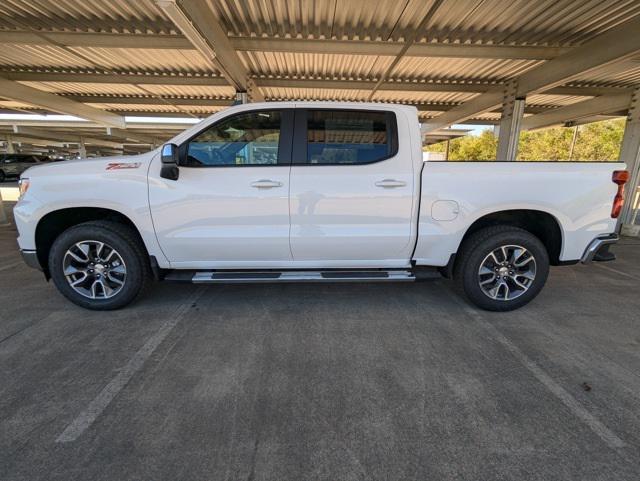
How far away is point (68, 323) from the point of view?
328cm

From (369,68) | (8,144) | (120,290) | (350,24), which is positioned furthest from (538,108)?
(8,144)

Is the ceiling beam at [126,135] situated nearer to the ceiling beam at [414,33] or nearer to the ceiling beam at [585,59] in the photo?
the ceiling beam at [414,33]

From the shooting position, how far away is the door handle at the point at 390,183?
10.7 feet

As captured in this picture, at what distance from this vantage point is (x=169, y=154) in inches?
119

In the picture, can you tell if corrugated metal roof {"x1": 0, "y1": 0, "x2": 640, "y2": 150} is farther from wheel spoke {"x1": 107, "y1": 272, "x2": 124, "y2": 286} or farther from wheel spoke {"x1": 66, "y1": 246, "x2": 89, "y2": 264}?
wheel spoke {"x1": 107, "y1": 272, "x2": 124, "y2": 286}

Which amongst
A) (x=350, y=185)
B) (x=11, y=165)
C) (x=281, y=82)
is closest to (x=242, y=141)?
(x=350, y=185)

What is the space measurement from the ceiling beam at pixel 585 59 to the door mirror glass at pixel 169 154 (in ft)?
23.1

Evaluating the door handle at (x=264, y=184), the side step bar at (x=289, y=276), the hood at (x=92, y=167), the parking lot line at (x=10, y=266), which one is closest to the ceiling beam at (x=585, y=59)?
the side step bar at (x=289, y=276)

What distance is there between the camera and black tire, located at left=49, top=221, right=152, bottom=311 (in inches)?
132

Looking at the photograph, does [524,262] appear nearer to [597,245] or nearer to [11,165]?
[597,245]

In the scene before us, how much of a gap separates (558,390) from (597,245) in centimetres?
183

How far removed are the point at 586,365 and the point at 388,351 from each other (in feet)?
5.09

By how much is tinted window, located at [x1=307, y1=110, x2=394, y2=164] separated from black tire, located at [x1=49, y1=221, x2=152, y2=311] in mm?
1977

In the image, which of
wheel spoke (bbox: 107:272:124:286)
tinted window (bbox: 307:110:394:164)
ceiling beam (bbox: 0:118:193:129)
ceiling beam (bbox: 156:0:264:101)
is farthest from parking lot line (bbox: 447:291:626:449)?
ceiling beam (bbox: 0:118:193:129)
